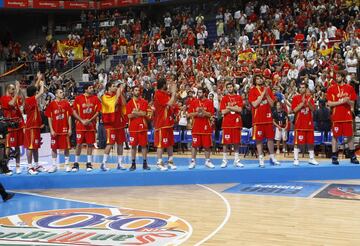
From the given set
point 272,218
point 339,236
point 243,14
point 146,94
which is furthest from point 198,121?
point 243,14

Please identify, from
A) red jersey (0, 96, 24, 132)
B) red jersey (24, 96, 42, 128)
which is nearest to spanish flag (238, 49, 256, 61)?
red jersey (24, 96, 42, 128)

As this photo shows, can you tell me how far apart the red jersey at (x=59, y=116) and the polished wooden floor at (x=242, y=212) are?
116 centimetres

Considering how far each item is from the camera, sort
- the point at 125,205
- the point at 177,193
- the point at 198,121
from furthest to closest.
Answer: the point at 198,121 < the point at 177,193 < the point at 125,205

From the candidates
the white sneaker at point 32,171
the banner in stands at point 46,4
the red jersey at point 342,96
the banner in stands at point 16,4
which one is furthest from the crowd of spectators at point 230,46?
the white sneaker at point 32,171

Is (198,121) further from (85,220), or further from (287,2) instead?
(287,2)

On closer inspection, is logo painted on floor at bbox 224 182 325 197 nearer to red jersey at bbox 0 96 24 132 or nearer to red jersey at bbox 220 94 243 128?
red jersey at bbox 220 94 243 128

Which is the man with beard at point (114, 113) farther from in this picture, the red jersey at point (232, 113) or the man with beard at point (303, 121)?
the man with beard at point (303, 121)

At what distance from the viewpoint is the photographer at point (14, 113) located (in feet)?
33.0

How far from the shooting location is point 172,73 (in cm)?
1947

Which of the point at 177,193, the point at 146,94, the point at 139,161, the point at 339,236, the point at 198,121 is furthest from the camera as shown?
the point at 146,94

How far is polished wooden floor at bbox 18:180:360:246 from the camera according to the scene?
6418 millimetres

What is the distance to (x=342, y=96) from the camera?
10086mm

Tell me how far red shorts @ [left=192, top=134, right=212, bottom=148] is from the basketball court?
1.56 ft

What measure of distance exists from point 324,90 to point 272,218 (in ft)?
26.3
